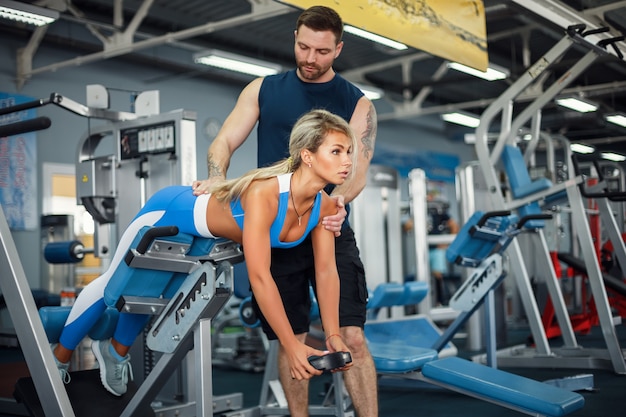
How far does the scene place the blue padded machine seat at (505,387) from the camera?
2.67m

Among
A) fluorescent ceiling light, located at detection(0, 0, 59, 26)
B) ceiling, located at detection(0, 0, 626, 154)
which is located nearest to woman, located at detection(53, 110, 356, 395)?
ceiling, located at detection(0, 0, 626, 154)

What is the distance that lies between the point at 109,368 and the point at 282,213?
118 centimetres

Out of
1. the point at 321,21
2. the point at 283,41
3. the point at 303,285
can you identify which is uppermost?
the point at 283,41

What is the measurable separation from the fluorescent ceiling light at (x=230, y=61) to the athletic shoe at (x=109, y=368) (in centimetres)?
597

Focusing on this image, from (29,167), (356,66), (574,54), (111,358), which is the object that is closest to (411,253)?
(356,66)

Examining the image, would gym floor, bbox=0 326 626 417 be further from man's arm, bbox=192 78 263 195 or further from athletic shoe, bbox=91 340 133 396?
man's arm, bbox=192 78 263 195

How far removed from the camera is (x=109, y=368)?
9.55ft

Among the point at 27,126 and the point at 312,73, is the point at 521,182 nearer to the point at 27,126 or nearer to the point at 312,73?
the point at 312,73

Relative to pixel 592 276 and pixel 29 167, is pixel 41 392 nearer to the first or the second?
pixel 592 276

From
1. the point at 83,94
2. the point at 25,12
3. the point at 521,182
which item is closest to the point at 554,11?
the point at 521,182

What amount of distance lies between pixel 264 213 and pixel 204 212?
1.07 ft

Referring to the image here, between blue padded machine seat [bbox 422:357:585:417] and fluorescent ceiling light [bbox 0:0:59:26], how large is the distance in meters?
5.20

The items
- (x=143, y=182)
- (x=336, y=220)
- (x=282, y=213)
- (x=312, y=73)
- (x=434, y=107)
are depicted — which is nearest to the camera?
(x=282, y=213)

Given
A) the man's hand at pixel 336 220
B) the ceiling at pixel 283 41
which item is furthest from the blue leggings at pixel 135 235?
the ceiling at pixel 283 41
